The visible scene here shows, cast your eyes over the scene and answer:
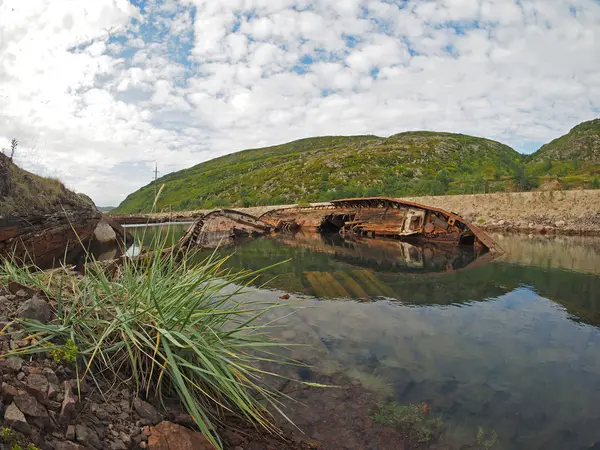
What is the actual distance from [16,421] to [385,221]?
69.3ft

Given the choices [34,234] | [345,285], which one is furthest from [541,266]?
[34,234]

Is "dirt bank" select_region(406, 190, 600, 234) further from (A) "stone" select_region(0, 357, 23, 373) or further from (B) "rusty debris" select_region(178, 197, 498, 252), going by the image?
(A) "stone" select_region(0, 357, 23, 373)

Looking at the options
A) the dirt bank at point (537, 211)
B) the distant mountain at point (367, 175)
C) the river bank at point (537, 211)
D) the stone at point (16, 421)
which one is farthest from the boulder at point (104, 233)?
the distant mountain at point (367, 175)

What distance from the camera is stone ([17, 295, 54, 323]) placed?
2.84 metres

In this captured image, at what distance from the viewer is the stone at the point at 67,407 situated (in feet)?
7.04

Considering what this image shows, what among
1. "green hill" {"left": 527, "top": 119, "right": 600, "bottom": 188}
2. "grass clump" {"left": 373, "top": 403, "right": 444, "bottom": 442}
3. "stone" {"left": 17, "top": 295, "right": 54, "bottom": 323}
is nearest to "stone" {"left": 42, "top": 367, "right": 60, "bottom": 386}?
"stone" {"left": 17, "top": 295, "right": 54, "bottom": 323}

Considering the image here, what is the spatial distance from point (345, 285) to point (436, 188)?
125ft

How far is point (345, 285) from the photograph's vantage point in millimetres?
9742

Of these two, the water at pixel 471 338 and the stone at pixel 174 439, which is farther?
the water at pixel 471 338

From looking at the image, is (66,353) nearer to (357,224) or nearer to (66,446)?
(66,446)

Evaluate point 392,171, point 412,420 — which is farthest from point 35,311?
point 392,171

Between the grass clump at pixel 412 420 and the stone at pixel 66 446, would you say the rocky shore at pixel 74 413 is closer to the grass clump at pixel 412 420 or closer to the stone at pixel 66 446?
the stone at pixel 66 446

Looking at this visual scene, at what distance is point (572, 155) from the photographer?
229ft

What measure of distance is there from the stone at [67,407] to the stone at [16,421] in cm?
25
